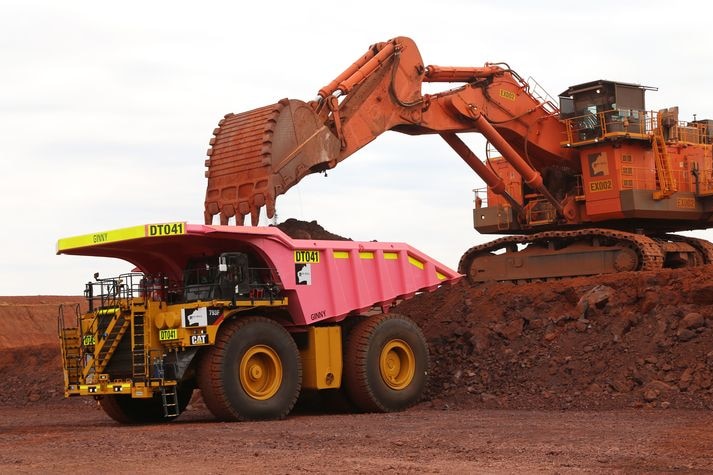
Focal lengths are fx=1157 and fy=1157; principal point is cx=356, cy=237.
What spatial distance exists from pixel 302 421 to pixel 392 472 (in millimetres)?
6710

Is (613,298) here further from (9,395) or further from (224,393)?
(9,395)

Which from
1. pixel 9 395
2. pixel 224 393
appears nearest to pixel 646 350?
pixel 224 393

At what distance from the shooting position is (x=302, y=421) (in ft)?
57.4

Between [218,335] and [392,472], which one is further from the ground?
[218,335]

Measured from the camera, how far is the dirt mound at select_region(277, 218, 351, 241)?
20297 millimetres

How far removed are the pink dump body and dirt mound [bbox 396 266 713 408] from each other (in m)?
1.85

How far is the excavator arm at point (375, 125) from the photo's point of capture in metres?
19.2

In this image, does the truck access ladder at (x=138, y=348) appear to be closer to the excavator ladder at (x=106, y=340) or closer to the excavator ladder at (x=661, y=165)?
the excavator ladder at (x=106, y=340)

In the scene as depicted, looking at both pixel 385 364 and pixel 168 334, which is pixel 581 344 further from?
pixel 168 334

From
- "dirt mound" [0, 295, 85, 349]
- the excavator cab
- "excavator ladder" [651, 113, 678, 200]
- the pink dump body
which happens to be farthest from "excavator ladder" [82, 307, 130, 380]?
"dirt mound" [0, 295, 85, 349]

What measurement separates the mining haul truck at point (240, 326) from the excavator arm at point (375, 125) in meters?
1.31

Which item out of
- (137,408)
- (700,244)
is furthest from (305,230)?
(700,244)

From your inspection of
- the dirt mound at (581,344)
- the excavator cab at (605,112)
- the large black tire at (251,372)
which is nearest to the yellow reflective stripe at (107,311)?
the large black tire at (251,372)

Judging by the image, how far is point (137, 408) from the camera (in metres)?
A: 19.0
